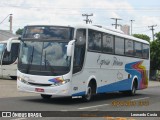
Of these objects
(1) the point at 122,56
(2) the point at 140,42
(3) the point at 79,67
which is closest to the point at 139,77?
(2) the point at 140,42

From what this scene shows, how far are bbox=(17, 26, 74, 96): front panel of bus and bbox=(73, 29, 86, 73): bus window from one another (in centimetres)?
48

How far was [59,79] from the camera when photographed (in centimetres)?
1694

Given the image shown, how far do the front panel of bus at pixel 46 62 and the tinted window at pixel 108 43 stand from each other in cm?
336

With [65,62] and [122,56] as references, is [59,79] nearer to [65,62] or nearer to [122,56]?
Result: [65,62]

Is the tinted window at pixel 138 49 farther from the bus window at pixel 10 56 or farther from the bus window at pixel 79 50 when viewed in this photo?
the bus window at pixel 10 56

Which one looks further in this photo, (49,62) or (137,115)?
(49,62)

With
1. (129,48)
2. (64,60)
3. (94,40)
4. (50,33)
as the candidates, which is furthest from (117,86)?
(50,33)

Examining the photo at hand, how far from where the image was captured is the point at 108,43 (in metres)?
21.0

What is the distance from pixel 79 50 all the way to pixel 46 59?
62.4 inches

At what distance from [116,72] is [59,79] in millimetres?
6371

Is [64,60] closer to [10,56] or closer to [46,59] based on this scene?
[46,59]

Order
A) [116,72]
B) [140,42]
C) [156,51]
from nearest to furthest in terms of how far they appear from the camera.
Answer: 1. [116,72]
2. [140,42]
3. [156,51]

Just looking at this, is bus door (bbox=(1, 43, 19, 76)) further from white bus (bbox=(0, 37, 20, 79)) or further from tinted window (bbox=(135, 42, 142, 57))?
tinted window (bbox=(135, 42, 142, 57))

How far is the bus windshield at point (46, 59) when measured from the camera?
17031 mm
